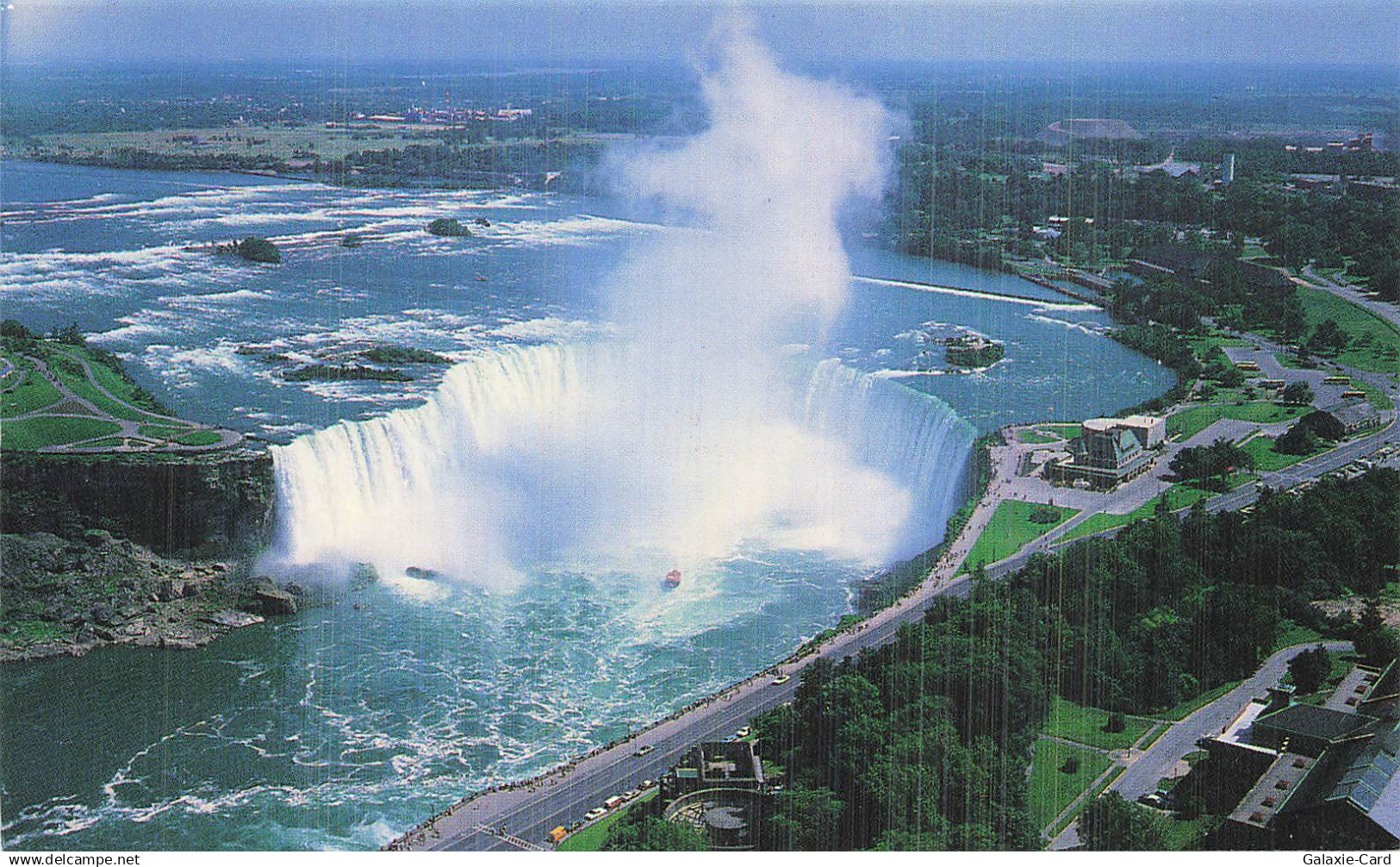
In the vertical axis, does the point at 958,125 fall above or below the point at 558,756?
above

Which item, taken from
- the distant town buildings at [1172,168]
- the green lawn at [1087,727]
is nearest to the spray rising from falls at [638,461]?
the green lawn at [1087,727]

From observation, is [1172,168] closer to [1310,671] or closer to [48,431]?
[1310,671]

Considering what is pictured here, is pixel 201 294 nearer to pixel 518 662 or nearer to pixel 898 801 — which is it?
pixel 518 662

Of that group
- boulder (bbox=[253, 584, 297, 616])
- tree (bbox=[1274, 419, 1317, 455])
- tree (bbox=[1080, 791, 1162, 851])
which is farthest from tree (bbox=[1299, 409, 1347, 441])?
boulder (bbox=[253, 584, 297, 616])

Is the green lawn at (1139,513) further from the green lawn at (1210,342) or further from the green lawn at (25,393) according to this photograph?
the green lawn at (25,393)

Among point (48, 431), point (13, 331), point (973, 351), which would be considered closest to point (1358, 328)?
point (973, 351)

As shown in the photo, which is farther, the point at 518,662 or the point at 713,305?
the point at 713,305

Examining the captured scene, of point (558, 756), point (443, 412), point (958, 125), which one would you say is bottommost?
point (558, 756)

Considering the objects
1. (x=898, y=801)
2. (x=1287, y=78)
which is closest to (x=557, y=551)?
(x=898, y=801)
